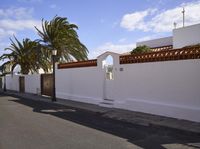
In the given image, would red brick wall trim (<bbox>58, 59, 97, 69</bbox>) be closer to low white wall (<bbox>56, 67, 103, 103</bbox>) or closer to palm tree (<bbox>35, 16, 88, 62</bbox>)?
low white wall (<bbox>56, 67, 103, 103</bbox>)

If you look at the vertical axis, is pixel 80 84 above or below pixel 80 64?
below

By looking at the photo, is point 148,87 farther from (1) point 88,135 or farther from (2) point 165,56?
(1) point 88,135

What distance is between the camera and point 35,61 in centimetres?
3794

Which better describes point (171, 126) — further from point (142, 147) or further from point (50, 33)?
point (50, 33)

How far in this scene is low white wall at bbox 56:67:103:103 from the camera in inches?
769

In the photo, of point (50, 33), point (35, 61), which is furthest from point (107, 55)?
point (35, 61)

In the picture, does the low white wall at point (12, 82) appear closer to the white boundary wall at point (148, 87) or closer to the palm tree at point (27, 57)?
the palm tree at point (27, 57)

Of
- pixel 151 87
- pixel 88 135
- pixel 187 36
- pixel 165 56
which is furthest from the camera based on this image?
pixel 187 36

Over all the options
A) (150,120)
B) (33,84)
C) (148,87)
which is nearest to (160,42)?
(33,84)

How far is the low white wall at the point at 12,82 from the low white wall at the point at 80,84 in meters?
17.8

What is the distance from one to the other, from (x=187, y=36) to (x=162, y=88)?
500 inches

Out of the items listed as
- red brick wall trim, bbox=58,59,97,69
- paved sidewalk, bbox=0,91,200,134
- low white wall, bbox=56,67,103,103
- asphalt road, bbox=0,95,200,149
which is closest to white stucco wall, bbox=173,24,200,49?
red brick wall trim, bbox=58,59,97,69

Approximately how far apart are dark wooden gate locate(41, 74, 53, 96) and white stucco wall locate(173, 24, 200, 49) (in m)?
11.5

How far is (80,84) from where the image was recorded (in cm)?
2162
